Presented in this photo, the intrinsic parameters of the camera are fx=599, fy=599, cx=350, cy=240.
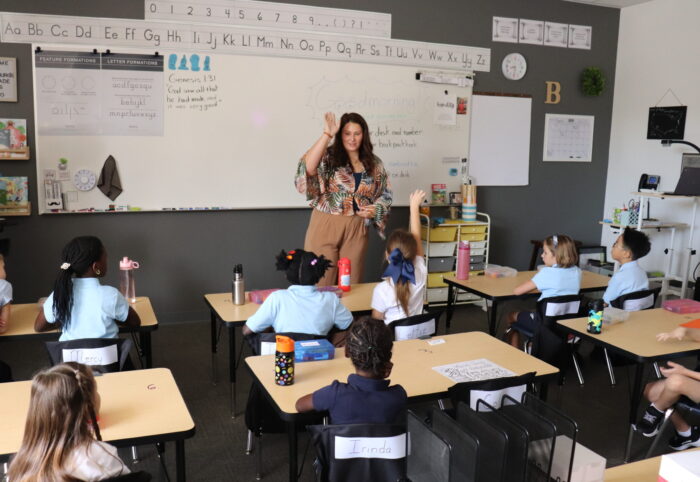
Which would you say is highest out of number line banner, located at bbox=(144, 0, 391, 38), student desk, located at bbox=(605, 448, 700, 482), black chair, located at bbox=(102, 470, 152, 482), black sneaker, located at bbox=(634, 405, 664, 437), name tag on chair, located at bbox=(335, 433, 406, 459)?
number line banner, located at bbox=(144, 0, 391, 38)

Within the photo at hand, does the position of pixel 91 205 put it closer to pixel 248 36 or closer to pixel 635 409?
pixel 248 36

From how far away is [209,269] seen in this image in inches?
213

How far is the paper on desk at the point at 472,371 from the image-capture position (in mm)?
2424

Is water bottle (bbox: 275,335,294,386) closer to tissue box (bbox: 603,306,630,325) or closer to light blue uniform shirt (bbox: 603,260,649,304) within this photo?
tissue box (bbox: 603,306,630,325)

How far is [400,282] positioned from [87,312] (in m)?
1.58

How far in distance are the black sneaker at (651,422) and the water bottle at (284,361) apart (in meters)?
2.02

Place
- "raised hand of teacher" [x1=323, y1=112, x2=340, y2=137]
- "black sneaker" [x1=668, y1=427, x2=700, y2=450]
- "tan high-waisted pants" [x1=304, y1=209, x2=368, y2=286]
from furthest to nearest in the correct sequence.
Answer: "tan high-waisted pants" [x1=304, y1=209, x2=368, y2=286]
"raised hand of teacher" [x1=323, y1=112, x2=340, y2=137]
"black sneaker" [x1=668, y1=427, x2=700, y2=450]

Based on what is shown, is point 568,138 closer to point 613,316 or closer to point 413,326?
point 613,316

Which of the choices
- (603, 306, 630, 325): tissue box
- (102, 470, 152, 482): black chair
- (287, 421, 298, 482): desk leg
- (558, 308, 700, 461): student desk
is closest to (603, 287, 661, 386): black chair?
(558, 308, 700, 461): student desk

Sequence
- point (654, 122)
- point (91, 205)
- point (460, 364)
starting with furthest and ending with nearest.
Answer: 1. point (654, 122)
2. point (91, 205)
3. point (460, 364)

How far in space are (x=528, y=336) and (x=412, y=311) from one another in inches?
39.9

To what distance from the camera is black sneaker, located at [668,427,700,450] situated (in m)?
3.13

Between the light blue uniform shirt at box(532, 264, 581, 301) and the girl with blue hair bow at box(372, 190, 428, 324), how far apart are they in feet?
3.04

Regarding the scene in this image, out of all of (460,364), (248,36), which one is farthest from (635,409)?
(248,36)
